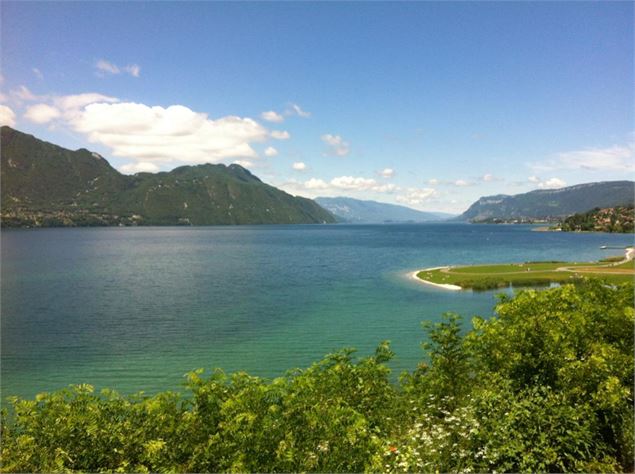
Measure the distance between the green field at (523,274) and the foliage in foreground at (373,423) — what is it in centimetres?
7375

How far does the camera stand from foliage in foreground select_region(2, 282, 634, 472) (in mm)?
12969

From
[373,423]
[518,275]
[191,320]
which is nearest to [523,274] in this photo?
[518,275]

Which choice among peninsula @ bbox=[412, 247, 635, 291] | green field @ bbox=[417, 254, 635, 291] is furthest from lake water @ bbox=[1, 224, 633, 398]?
green field @ bbox=[417, 254, 635, 291]

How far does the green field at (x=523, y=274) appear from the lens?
8931 centimetres

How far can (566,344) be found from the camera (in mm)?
15891

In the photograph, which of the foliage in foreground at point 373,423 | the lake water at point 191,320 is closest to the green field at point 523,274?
the lake water at point 191,320

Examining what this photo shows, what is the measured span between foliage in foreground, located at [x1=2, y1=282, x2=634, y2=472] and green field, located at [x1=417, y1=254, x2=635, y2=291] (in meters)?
73.7

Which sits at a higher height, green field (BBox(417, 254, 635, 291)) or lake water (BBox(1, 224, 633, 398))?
green field (BBox(417, 254, 635, 291))

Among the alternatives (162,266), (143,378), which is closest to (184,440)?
(143,378)

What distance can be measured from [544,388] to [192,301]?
234ft

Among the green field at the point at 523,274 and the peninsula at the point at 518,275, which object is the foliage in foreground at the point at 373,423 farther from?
the green field at the point at 523,274

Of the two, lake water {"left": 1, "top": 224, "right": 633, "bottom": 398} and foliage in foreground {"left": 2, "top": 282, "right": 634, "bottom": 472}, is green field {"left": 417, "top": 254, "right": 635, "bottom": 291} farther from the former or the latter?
foliage in foreground {"left": 2, "top": 282, "right": 634, "bottom": 472}

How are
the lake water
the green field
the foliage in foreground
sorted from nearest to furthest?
the foliage in foreground → the lake water → the green field

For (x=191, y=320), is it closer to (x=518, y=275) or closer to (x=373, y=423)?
(x=373, y=423)
